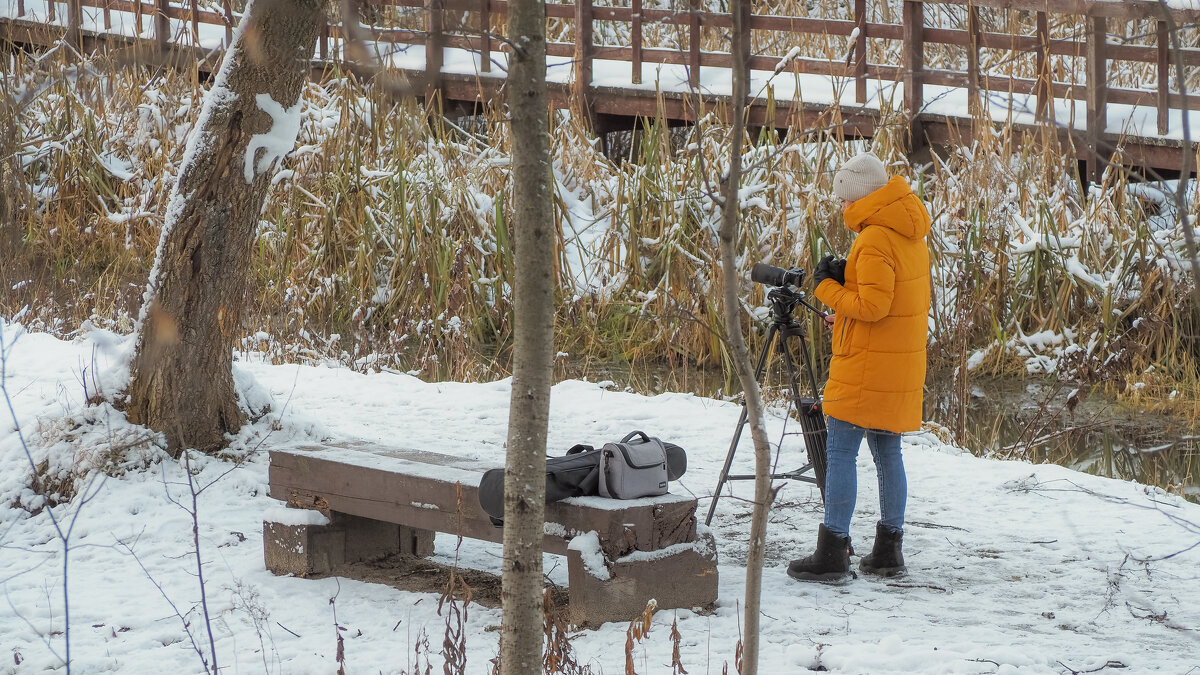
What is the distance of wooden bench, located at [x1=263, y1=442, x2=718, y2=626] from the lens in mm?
3650

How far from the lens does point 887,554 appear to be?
4.23 meters

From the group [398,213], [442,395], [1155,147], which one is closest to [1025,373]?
[1155,147]

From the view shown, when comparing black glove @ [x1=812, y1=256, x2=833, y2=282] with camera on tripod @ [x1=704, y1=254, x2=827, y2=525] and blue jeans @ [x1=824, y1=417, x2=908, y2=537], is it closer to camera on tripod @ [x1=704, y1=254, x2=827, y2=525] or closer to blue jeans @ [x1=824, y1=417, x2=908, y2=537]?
camera on tripod @ [x1=704, y1=254, x2=827, y2=525]

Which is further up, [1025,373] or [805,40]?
[805,40]

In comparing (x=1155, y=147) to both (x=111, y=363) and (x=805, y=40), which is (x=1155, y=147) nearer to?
(x=805, y=40)

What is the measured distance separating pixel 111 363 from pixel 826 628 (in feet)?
11.4

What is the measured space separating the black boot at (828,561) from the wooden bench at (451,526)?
460 millimetres

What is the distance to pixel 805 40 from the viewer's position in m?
13.2

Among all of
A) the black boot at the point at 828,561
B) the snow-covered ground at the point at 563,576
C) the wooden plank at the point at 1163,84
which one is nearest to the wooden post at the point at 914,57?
the wooden plank at the point at 1163,84

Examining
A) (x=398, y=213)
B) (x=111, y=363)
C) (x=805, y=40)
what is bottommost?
(x=111, y=363)

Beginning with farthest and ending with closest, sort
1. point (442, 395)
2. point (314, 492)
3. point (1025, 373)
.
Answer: point (1025, 373)
point (442, 395)
point (314, 492)

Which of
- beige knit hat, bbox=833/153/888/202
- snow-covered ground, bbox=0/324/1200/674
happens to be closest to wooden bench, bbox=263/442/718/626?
snow-covered ground, bbox=0/324/1200/674

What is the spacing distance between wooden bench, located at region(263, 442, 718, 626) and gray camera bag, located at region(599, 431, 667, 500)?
0.12ft

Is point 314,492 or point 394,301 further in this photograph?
point 394,301
